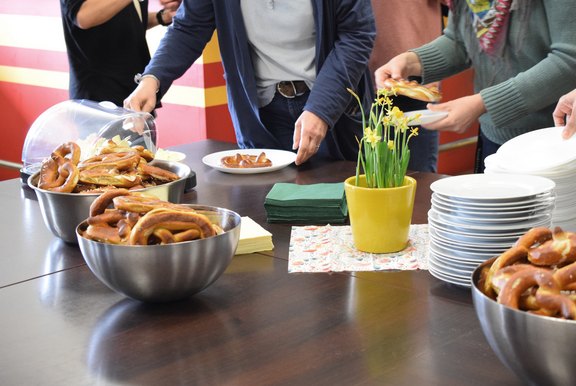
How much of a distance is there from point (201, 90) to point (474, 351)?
3.65 meters

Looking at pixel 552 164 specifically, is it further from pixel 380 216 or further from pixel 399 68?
pixel 399 68

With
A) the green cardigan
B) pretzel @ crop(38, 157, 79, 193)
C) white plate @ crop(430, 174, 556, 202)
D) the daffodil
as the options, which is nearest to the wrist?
the green cardigan

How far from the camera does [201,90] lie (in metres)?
4.68

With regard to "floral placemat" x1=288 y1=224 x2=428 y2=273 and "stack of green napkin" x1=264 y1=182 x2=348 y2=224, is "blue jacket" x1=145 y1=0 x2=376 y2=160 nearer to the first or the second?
"stack of green napkin" x1=264 y1=182 x2=348 y2=224

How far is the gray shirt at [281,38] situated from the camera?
2.73 metres

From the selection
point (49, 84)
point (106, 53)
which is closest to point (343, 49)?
point (106, 53)

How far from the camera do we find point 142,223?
4.36ft

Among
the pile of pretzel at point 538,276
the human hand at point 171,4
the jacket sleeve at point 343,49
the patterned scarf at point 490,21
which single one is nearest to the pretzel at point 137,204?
the pile of pretzel at point 538,276

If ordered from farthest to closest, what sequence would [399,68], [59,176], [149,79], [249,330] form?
1. [149,79]
2. [399,68]
3. [59,176]
4. [249,330]

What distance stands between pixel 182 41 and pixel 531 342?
7.14 ft

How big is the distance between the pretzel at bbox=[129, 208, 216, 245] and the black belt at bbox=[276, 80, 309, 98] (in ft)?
4.90

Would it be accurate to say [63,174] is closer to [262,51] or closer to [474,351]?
[474,351]

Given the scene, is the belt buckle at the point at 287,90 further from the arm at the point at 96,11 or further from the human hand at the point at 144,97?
the arm at the point at 96,11

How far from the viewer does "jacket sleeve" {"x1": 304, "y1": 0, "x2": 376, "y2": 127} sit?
2600 mm
